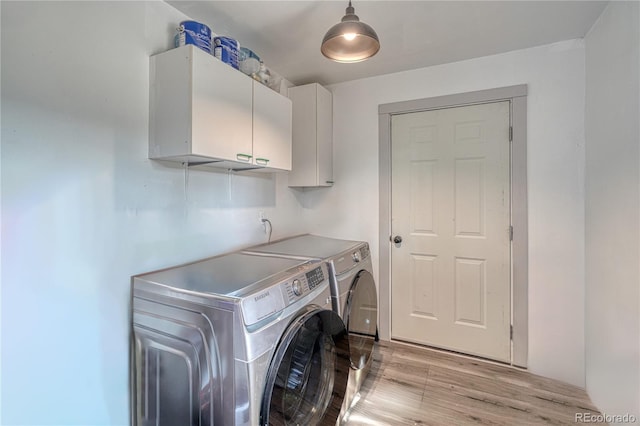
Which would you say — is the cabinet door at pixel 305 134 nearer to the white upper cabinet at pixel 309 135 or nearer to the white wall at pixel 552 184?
the white upper cabinet at pixel 309 135

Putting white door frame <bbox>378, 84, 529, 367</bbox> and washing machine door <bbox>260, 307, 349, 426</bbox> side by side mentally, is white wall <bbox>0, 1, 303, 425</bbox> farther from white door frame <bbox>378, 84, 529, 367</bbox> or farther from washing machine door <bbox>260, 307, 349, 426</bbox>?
white door frame <bbox>378, 84, 529, 367</bbox>

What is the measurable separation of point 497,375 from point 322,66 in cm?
268

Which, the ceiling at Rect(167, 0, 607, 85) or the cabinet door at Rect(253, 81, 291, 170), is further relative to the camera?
the cabinet door at Rect(253, 81, 291, 170)

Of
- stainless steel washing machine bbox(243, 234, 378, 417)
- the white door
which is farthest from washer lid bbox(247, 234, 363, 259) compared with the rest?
the white door

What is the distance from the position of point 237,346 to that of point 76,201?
2.95 feet

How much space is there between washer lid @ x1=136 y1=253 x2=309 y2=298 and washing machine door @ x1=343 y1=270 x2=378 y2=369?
421 millimetres

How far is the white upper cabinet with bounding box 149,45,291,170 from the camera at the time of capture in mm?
1349

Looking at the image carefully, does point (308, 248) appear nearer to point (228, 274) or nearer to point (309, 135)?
point (228, 274)

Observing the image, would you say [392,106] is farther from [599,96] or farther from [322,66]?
[599,96]

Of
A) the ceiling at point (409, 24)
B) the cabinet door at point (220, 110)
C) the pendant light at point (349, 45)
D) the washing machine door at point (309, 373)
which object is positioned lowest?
the washing machine door at point (309, 373)

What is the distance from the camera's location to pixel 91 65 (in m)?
1.24

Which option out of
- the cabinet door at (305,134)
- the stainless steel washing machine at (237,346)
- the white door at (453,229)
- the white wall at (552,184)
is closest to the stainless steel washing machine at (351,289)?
the stainless steel washing machine at (237,346)

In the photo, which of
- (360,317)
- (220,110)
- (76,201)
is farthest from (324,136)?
→ (76,201)

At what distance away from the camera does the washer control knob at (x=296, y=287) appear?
126 cm
